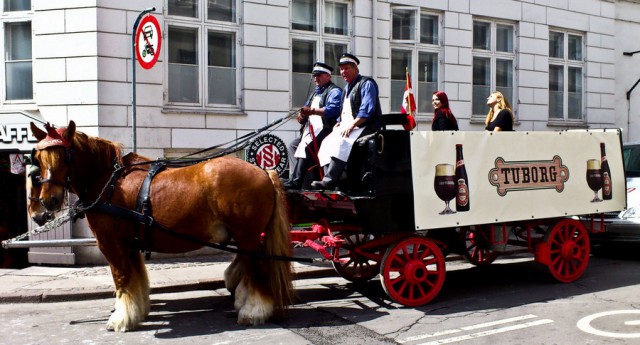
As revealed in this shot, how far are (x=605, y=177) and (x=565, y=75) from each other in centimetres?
776

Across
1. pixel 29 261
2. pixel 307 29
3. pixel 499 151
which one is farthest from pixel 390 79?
pixel 29 261

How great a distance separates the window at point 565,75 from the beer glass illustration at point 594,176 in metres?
7.38

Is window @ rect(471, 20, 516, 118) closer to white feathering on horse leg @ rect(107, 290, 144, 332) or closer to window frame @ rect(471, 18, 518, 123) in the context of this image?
window frame @ rect(471, 18, 518, 123)

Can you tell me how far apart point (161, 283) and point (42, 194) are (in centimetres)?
282

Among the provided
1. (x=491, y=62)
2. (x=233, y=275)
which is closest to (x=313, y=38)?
(x=491, y=62)

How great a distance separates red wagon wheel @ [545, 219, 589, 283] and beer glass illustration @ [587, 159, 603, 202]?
49 cm

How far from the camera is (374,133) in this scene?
6.59 meters

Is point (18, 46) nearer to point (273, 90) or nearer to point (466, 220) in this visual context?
point (273, 90)

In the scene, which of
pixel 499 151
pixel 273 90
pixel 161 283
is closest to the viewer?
pixel 499 151

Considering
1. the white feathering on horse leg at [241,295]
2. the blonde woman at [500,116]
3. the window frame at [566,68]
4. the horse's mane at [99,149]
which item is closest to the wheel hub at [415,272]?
the white feathering on horse leg at [241,295]

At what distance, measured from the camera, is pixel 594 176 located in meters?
8.01

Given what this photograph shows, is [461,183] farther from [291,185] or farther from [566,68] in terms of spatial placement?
[566,68]

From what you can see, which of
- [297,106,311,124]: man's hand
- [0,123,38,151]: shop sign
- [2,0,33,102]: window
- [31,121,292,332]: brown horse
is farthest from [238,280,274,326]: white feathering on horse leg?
[2,0,33,102]: window

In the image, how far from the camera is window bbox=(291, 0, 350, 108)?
11.6 meters
